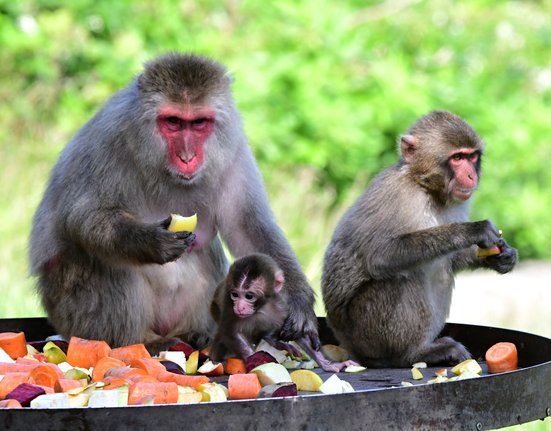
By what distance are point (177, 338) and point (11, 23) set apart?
27.4 ft

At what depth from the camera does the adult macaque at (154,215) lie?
4.42 m

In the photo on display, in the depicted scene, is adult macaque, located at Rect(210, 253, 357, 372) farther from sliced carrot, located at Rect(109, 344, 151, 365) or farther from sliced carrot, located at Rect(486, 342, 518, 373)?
sliced carrot, located at Rect(486, 342, 518, 373)

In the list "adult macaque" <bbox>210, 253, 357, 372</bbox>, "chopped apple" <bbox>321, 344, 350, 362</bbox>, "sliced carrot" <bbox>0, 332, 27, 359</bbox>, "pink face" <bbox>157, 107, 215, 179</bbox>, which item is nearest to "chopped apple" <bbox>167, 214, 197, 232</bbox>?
"pink face" <bbox>157, 107, 215, 179</bbox>

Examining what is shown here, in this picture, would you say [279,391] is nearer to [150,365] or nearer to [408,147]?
[150,365]

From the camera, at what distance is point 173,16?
12156 millimetres

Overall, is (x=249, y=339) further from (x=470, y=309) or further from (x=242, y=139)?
→ (x=470, y=309)

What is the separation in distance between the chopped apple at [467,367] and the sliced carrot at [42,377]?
1.54 metres

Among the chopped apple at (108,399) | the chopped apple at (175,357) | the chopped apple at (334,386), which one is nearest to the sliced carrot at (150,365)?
the chopped apple at (175,357)

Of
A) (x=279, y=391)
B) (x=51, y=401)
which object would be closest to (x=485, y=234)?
(x=279, y=391)

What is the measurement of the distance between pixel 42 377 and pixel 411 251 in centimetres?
159

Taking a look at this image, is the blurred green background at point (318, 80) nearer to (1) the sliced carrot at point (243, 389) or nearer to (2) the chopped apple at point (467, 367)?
(2) the chopped apple at point (467, 367)

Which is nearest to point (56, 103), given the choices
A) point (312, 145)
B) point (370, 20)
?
point (312, 145)

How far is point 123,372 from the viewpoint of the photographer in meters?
3.77

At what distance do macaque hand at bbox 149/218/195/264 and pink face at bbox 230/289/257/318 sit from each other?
361mm
